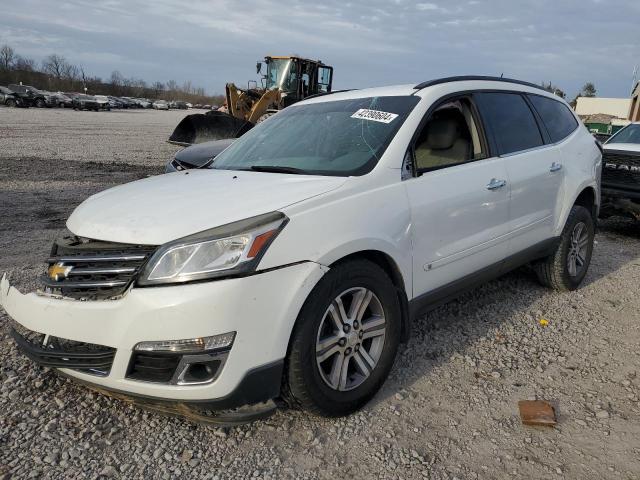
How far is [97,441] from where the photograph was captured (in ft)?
8.33

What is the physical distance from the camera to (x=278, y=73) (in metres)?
19.0

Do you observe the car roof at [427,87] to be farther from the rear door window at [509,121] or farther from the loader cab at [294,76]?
the loader cab at [294,76]

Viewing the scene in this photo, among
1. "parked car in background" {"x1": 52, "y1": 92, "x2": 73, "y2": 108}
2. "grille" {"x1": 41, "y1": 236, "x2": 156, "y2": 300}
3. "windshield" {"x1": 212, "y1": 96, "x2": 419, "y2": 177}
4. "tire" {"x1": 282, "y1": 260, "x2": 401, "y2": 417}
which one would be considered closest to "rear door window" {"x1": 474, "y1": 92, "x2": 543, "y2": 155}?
"windshield" {"x1": 212, "y1": 96, "x2": 419, "y2": 177}

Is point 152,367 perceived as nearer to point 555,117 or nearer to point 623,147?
point 555,117

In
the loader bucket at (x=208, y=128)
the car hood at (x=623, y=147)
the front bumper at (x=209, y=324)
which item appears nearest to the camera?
the front bumper at (x=209, y=324)

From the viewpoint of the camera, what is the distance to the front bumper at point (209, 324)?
7.30 ft

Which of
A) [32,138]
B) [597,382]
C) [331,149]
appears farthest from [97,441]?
[32,138]

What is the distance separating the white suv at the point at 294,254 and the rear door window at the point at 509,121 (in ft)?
0.08

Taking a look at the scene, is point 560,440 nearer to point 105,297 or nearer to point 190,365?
point 190,365

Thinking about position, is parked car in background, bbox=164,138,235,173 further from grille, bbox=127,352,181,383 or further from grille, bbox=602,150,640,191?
grille, bbox=602,150,640,191

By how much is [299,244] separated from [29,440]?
1.62m

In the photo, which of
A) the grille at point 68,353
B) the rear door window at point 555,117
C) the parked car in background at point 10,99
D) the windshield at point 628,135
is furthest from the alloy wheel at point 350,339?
the parked car in background at point 10,99

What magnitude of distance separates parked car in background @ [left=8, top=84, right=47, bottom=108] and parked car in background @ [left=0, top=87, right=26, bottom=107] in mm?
341

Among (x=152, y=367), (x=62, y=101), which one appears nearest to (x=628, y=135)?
(x=152, y=367)
